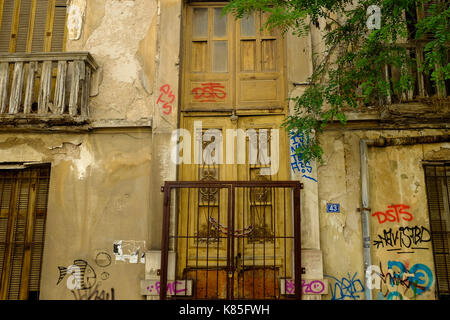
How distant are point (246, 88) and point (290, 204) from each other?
7.05 ft

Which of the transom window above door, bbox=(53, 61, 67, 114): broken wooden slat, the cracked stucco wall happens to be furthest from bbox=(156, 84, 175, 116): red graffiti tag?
bbox=(53, 61, 67, 114): broken wooden slat

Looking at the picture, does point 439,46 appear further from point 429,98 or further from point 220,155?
point 220,155

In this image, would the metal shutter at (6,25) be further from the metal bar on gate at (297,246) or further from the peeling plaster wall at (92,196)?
the metal bar on gate at (297,246)

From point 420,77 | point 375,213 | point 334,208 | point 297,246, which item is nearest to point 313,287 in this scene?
point 297,246

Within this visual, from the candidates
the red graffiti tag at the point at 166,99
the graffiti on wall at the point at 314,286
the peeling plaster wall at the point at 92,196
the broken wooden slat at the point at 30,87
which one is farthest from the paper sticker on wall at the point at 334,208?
the broken wooden slat at the point at 30,87

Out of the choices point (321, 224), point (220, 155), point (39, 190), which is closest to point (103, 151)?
point (39, 190)

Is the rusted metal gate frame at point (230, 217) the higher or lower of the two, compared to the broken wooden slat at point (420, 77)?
lower

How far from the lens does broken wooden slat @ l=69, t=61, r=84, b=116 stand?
616 centimetres

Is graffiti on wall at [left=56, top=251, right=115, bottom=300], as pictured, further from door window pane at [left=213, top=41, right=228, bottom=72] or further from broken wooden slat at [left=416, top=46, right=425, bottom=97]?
broken wooden slat at [left=416, top=46, right=425, bottom=97]

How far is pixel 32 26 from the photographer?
714 cm

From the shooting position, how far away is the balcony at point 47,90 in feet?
20.4

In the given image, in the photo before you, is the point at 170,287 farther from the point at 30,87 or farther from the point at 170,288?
the point at 30,87

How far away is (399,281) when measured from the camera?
5676mm

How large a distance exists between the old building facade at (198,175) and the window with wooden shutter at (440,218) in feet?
0.07
